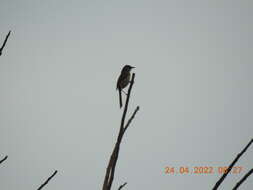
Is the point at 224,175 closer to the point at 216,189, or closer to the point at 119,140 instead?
the point at 216,189

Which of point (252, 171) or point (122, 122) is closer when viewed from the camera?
point (252, 171)

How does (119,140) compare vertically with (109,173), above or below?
above

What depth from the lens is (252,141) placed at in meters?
1.73

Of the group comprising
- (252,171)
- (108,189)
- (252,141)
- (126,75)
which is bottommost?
(108,189)

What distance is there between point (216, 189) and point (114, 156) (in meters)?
0.68

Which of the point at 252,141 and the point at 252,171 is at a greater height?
the point at 252,141

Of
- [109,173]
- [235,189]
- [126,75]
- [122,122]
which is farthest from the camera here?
[126,75]

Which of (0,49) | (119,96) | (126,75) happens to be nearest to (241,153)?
(0,49)

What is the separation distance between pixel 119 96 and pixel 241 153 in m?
4.05

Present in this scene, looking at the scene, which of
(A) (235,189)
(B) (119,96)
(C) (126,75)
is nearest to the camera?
(A) (235,189)

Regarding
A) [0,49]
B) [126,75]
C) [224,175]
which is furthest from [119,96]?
[224,175]

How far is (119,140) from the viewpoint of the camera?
1.98 metres

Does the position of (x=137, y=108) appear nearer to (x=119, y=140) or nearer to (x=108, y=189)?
(x=119, y=140)

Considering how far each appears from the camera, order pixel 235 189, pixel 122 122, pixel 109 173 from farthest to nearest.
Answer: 1. pixel 122 122
2. pixel 109 173
3. pixel 235 189
